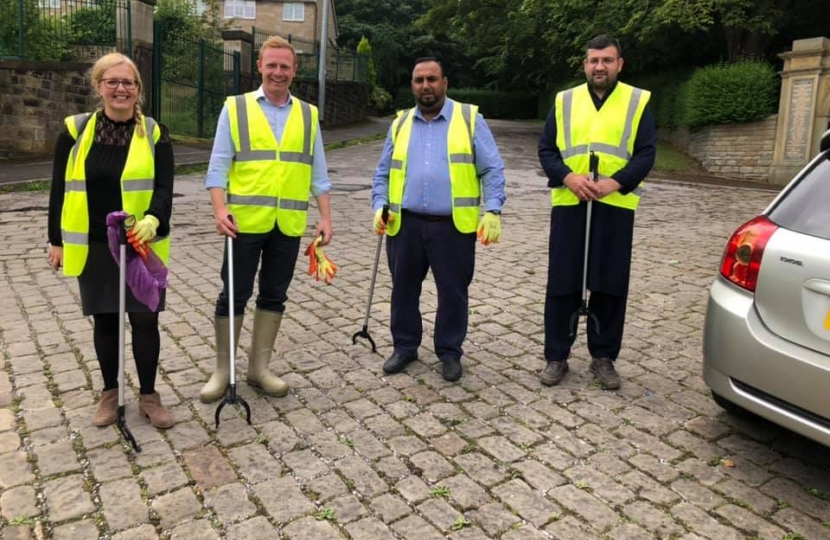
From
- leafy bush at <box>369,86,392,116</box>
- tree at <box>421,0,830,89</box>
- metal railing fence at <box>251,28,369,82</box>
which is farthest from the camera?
leafy bush at <box>369,86,392,116</box>

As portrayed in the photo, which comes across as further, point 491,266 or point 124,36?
point 124,36

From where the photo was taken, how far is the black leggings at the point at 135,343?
12.1 ft

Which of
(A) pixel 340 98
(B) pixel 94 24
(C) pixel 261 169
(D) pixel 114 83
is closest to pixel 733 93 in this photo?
(A) pixel 340 98

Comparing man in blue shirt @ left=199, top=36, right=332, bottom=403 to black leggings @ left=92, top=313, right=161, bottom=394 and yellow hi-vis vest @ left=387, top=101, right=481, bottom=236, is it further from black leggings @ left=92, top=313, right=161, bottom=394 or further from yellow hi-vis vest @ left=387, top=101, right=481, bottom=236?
yellow hi-vis vest @ left=387, top=101, right=481, bottom=236

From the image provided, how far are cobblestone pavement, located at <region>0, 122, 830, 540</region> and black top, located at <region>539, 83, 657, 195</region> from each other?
1.26 metres

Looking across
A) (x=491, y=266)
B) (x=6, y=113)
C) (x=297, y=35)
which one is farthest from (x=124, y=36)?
(x=297, y=35)

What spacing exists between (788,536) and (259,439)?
2.40 meters

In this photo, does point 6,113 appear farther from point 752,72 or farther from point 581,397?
point 752,72

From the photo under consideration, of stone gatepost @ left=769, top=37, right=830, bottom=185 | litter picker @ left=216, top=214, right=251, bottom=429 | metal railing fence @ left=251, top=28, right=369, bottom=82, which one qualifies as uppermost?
metal railing fence @ left=251, top=28, right=369, bottom=82

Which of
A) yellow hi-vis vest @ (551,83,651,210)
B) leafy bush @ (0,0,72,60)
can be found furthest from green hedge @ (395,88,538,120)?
yellow hi-vis vest @ (551,83,651,210)

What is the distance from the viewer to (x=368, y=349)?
505cm

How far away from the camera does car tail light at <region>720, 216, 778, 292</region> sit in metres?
3.36

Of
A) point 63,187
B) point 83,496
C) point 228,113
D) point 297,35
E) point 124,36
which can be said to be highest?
point 297,35

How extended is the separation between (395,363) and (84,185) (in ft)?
6.86
